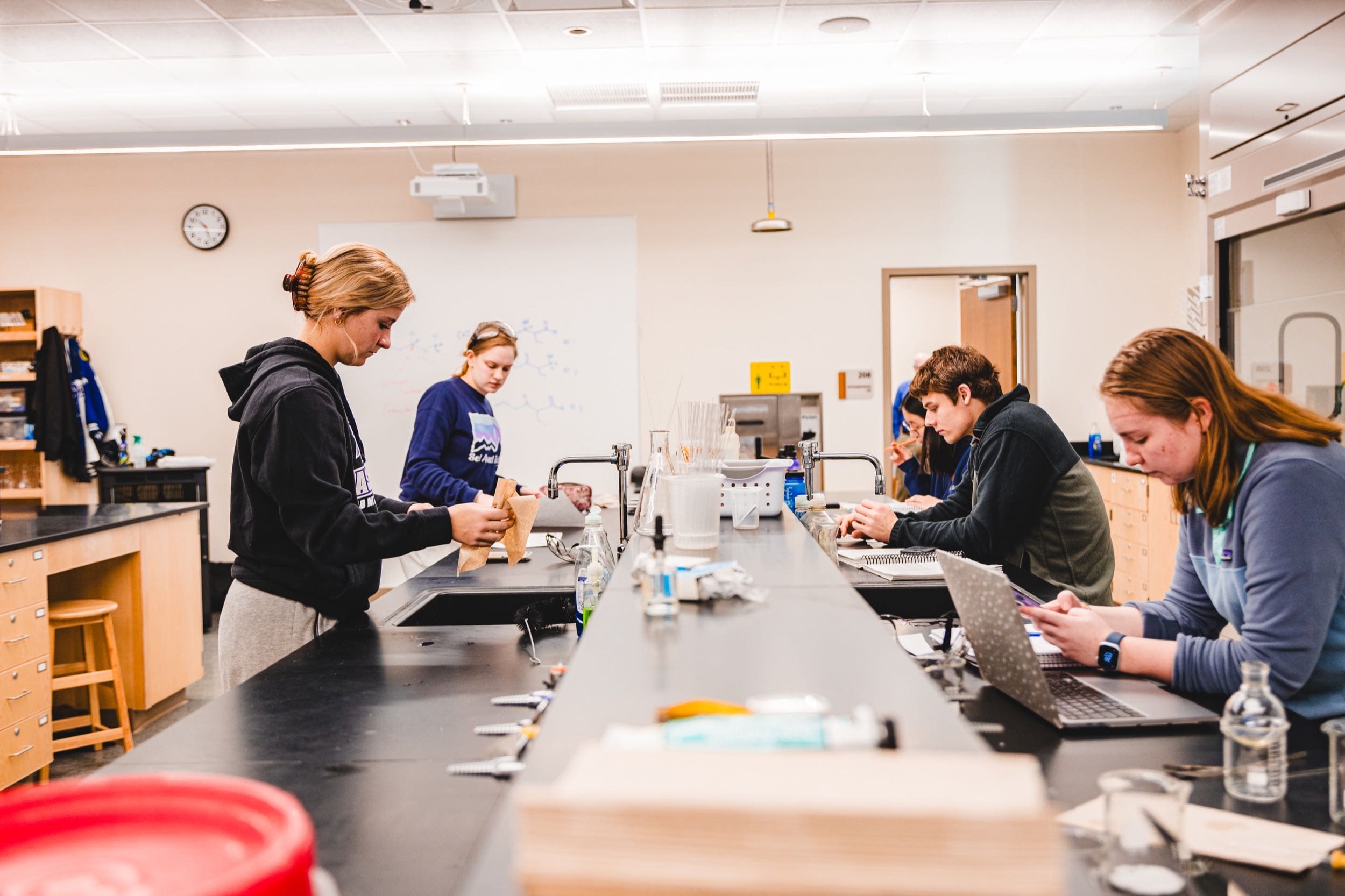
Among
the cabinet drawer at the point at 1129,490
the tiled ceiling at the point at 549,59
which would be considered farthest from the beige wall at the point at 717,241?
the cabinet drawer at the point at 1129,490

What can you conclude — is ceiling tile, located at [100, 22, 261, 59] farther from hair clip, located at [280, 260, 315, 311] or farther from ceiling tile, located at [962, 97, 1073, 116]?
ceiling tile, located at [962, 97, 1073, 116]

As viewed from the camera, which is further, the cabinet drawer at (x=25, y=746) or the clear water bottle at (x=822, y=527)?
the cabinet drawer at (x=25, y=746)

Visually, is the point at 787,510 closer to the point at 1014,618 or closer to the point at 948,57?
the point at 1014,618

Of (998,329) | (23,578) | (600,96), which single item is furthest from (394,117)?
(998,329)

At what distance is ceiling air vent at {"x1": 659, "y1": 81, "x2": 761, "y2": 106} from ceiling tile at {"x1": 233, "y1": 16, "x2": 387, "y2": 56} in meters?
1.52

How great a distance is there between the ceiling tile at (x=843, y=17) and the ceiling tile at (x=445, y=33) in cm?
127

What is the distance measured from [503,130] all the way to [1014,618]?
152 inches

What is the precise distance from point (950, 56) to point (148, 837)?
4.95m

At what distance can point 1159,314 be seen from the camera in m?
6.14

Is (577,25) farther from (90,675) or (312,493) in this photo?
(90,675)

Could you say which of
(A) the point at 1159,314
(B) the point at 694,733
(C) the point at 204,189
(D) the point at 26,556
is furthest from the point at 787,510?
(C) the point at 204,189

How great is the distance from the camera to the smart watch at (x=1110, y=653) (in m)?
1.53

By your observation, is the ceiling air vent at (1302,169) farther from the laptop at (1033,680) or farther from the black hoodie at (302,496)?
the black hoodie at (302,496)

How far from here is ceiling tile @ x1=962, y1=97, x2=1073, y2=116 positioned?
215 inches
